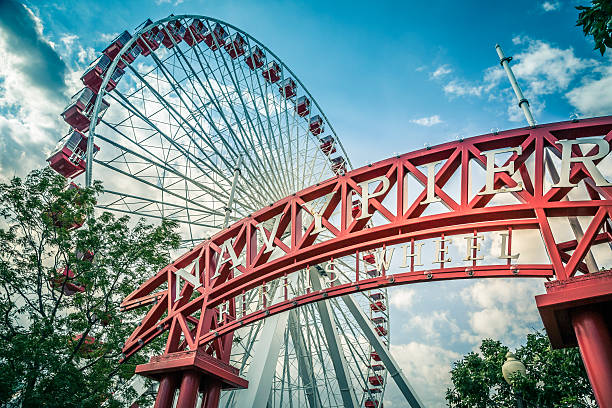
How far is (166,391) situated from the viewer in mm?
9992

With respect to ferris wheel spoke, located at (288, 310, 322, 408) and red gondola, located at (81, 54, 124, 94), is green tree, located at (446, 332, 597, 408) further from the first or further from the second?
red gondola, located at (81, 54, 124, 94)

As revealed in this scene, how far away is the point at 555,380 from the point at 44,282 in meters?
18.6

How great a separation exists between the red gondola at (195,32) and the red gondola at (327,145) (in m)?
11.4

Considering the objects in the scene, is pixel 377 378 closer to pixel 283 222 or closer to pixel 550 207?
pixel 283 222

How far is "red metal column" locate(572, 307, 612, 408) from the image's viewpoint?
5.66 meters

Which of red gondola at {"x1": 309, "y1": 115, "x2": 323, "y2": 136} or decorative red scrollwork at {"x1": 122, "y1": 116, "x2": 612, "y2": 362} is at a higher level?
red gondola at {"x1": 309, "y1": 115, "x2": 323, "y2": 136}

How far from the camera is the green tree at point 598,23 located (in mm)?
6180

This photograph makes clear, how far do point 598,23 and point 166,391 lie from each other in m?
10.9

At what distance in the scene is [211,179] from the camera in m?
21.3

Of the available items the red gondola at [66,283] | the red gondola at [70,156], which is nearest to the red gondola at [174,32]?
the red gondola at [70,156]

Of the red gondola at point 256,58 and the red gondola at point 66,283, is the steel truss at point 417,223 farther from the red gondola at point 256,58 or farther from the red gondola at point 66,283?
the red gondola at point 256,58

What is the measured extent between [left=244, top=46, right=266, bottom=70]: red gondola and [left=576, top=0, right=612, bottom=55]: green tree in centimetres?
2250

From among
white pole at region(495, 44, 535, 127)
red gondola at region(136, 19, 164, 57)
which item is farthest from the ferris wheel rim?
white pole at region(495, 44, 535, 127)

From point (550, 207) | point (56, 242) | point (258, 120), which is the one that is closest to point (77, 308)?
point (56, 242)
